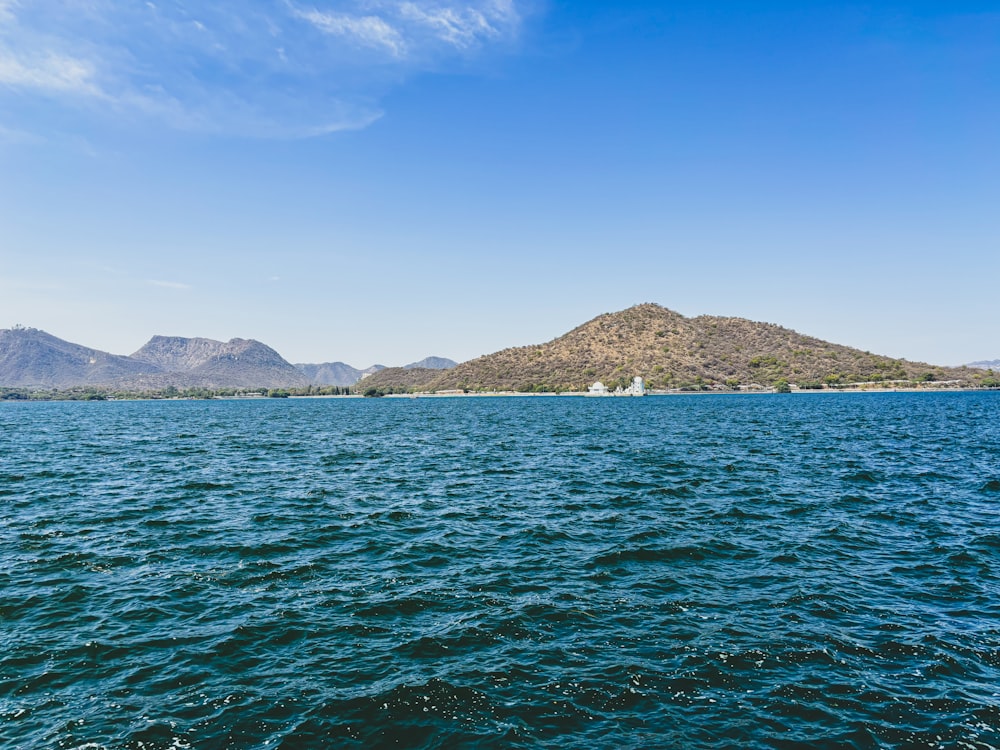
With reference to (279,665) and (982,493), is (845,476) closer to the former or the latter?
(982,493)

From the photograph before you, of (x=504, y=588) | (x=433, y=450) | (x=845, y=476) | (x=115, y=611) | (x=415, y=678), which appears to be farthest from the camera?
(x=433, y=450)

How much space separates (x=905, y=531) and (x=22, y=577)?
42.8 meters

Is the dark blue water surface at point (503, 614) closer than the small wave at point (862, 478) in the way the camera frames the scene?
Yes

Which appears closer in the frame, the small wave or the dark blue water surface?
the dark blue water surface

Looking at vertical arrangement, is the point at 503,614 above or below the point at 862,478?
below

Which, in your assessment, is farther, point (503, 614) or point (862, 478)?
point (862, 478)

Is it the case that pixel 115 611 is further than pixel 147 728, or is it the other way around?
pixel 115 611

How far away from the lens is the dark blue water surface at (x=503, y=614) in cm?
1295

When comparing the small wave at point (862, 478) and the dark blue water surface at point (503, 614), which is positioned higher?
the small wave at point (862, 478)

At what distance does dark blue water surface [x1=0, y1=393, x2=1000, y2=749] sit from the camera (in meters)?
12.9

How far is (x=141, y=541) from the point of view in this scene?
1090 inches

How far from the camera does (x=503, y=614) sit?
1891 centimetres

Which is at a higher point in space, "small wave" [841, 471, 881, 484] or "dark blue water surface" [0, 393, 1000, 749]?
"small wave" [841, 471, 881, 484]

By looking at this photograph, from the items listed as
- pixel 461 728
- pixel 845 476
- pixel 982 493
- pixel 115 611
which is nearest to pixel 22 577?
pixel 115 611
